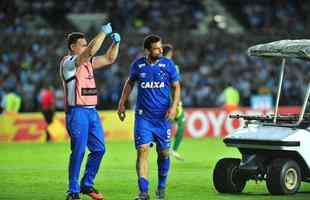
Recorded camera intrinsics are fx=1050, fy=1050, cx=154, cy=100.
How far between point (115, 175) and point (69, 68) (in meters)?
5.62

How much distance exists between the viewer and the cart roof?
1612 centimetres

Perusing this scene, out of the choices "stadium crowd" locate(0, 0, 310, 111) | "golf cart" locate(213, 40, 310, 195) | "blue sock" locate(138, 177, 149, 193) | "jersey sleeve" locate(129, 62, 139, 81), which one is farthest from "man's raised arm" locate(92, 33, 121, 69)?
"stadium crowd" locate(0, 0, 310, 111)

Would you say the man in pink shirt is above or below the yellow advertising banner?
above

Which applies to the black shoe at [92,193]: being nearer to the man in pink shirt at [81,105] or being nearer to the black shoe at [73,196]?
the man in pink shirt at [81,105]

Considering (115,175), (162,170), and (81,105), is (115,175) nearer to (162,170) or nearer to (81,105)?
(162,170)

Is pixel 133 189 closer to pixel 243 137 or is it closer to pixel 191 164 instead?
pixel 243 137

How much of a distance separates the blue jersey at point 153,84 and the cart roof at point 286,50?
188 cm

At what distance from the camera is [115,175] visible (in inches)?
798

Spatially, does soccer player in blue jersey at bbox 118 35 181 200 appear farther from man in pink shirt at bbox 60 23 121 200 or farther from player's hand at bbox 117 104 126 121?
man in pink shirt at bbox 60 23 121 200

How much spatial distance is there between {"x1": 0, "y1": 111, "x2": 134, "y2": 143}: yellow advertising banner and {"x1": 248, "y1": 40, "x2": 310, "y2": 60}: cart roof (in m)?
18.2

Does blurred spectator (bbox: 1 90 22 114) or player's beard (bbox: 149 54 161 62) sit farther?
blurred spectator (bbox: 1 90 22 114)

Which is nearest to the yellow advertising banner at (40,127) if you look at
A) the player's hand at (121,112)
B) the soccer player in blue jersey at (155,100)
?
the player's hand at (121,112)

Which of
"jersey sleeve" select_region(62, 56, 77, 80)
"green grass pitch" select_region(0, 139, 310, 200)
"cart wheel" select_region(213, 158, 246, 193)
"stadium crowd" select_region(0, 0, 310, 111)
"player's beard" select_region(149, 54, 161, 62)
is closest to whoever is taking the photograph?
"jersey sleeve" select_region(62, 56, 77, 80)

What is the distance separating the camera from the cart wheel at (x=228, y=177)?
16375mm
